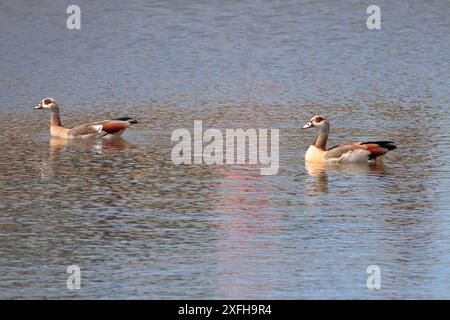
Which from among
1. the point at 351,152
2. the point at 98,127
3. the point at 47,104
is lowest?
the point at 351,152

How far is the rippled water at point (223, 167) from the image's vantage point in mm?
15289

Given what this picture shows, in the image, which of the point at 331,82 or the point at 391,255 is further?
the point at 331,82

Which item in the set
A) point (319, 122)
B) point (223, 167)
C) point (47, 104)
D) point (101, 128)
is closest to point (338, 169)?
point (319, 122)

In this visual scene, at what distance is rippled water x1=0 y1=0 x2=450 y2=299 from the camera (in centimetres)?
1529

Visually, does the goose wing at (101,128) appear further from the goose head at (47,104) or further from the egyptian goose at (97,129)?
the goose head at (47,104)

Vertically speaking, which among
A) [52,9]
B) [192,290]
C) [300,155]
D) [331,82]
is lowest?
[192,290]

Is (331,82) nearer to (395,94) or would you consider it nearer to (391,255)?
(395,94)

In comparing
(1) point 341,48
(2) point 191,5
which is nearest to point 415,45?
(1) point 341,48

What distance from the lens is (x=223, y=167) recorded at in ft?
71.0

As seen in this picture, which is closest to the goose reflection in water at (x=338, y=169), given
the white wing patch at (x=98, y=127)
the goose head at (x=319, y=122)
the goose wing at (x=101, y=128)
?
the goose head at (x=319, y=122)

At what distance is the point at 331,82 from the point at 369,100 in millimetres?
2298

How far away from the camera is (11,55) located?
108 feet

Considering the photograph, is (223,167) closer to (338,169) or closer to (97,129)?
(338,169)

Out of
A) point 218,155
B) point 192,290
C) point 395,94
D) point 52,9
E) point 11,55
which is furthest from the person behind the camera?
point 52,9
